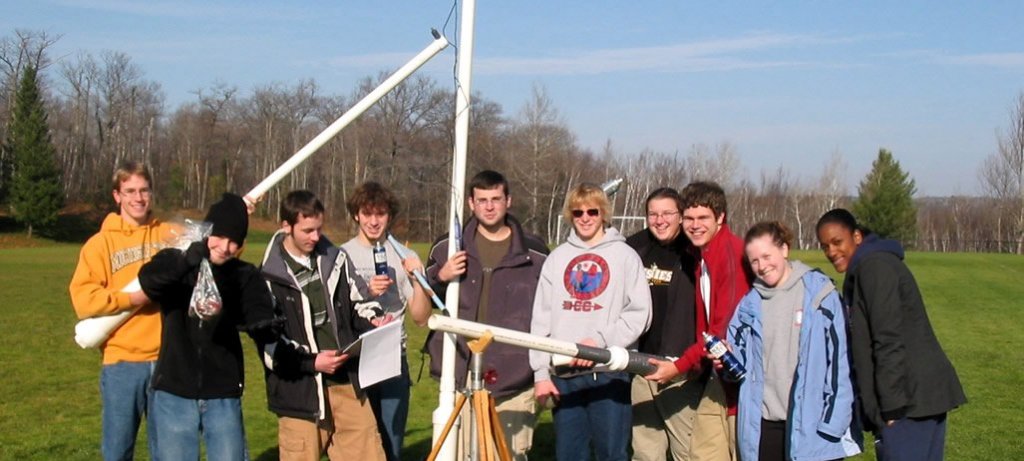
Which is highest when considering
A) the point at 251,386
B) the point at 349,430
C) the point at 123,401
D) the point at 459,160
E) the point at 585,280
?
the point at 459,160

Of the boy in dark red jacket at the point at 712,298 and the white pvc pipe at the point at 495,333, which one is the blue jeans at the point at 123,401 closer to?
the white pvc pipe at the point at 495,333

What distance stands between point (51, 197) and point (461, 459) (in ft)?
195

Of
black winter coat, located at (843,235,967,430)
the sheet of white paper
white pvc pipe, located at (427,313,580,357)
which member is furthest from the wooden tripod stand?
black winter coat, located at (843,235,967,430)

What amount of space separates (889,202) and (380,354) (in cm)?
7127

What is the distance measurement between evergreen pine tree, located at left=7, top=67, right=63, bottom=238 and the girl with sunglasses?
58590 millimetres

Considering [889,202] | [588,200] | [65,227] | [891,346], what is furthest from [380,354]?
[889,202]

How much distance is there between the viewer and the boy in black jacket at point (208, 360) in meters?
4.68

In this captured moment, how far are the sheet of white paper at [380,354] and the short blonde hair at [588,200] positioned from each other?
1.19 metres

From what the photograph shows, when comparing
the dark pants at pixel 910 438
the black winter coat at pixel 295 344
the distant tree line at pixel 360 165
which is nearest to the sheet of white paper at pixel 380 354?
the black winter coat at pixel 295 344

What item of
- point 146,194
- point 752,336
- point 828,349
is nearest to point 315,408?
point 146,194

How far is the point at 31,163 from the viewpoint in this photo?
58656mm

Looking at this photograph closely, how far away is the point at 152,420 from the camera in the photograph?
482 centimetres

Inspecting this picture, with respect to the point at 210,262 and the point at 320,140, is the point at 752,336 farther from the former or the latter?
the point at 210,262

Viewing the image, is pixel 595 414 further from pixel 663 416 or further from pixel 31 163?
pixel 31 163
